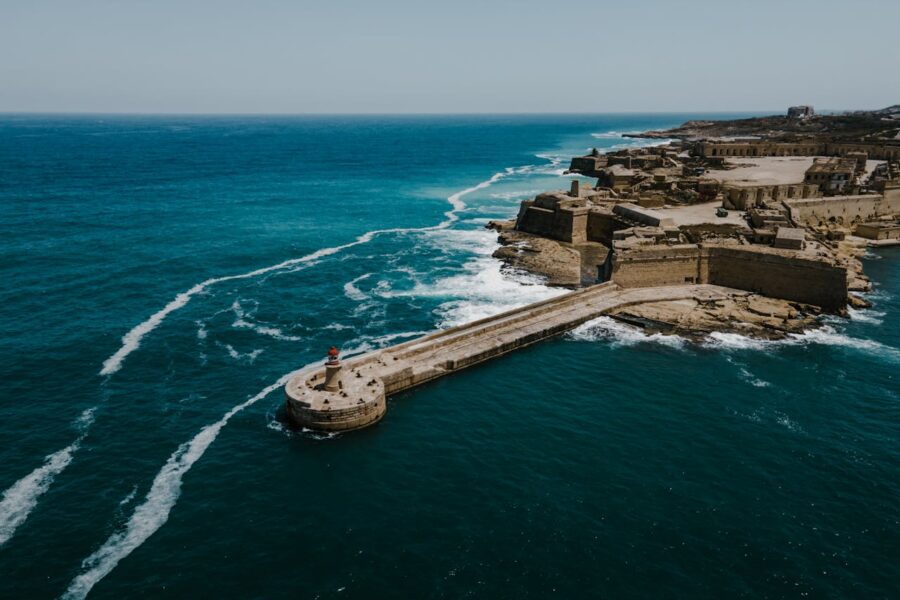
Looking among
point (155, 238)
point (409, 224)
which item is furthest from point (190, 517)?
point (409, 224)

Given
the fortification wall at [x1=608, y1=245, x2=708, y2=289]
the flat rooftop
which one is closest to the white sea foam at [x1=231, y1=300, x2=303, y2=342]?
the fortification wall at [x1=608, y1=245, x2=708, y2=289]

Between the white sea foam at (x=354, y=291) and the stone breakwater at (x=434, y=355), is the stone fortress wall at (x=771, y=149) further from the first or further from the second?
the white sea foam at (x=354, y=291)

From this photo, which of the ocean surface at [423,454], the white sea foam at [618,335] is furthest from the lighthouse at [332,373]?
the white sea foam at [618,335]

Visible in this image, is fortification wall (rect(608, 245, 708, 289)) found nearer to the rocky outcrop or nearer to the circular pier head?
the rocky outcrop

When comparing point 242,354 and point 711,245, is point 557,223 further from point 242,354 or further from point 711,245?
point 242,354

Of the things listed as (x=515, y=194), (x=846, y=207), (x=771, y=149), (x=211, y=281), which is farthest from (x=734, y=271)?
(x=771, y=149)
